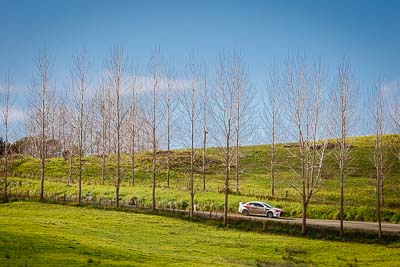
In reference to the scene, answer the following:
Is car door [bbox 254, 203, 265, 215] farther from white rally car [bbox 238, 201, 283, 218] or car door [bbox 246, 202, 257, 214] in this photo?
car door [bbox 246, 202, 257, 214]

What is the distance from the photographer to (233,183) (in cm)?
6750

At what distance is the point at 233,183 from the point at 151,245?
4025 cm

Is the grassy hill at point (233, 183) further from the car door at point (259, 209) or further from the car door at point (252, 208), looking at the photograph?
the car door at point (259, 209)

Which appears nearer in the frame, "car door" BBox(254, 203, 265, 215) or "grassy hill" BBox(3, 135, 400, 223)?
"car door" BBox(254, 203, 265, 215)

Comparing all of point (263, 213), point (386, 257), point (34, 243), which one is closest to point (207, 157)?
point (263, 213)

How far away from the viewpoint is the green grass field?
827 inches

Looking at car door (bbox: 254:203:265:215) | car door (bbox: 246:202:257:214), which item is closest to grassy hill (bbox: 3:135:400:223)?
car door (bbox: 246:202:257:214)

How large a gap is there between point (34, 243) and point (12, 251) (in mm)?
1961

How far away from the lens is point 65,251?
2159 centimetres

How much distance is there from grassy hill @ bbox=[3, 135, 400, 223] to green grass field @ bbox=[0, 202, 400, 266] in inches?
448

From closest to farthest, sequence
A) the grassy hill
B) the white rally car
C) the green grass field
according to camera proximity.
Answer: the green grass field, the white rally car, the grassy hill

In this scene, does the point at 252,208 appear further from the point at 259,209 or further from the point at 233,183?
the point at 233,183

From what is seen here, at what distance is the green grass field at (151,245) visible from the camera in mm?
21016

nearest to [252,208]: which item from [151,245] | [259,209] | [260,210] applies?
[259,209]
